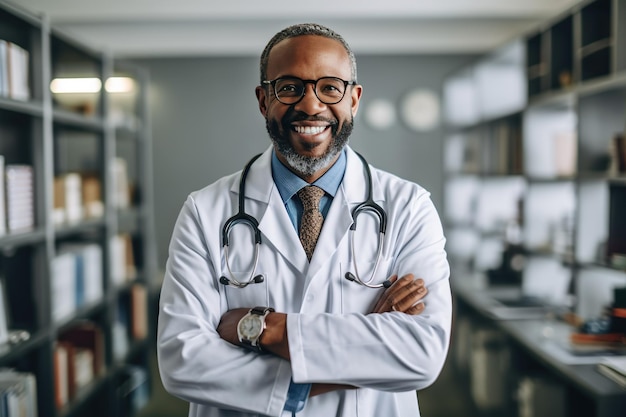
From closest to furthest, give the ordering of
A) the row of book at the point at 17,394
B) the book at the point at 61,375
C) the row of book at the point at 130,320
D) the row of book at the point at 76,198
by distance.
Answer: the row of book at the point at 17,394 → the book at the point at 61,375 → the row of book at the point at 76,198 → the row of book at the point at 130,320

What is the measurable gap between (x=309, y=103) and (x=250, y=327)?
49cm

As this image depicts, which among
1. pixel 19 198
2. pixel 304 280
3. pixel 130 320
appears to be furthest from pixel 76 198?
pixel 304 280

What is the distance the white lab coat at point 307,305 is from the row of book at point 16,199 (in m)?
1.15

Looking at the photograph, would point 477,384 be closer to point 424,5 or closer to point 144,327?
point 144,327

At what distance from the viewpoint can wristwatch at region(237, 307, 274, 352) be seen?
1.19 m

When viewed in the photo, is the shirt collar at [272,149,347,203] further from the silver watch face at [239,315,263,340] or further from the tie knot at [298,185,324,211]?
the silver watch face at [239,315,263,340]

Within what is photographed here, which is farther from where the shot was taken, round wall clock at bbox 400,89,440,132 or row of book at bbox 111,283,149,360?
round wall clock at bbox 400,89,440,132

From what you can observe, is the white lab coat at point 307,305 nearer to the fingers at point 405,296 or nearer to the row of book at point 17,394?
the fingers at point 405,296

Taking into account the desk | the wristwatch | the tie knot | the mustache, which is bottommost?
the desk

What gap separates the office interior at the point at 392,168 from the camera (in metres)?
2.38

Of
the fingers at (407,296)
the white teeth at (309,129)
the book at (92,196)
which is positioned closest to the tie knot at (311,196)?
the white teeth at (309,129)

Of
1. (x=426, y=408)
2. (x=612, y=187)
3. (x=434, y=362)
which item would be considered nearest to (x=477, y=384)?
(x=426, y=408)

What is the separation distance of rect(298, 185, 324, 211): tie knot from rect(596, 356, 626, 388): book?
1267mm

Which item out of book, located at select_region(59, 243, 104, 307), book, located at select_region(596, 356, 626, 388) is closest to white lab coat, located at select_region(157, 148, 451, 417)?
book, located at select_region(596, 356, 626, 388)
